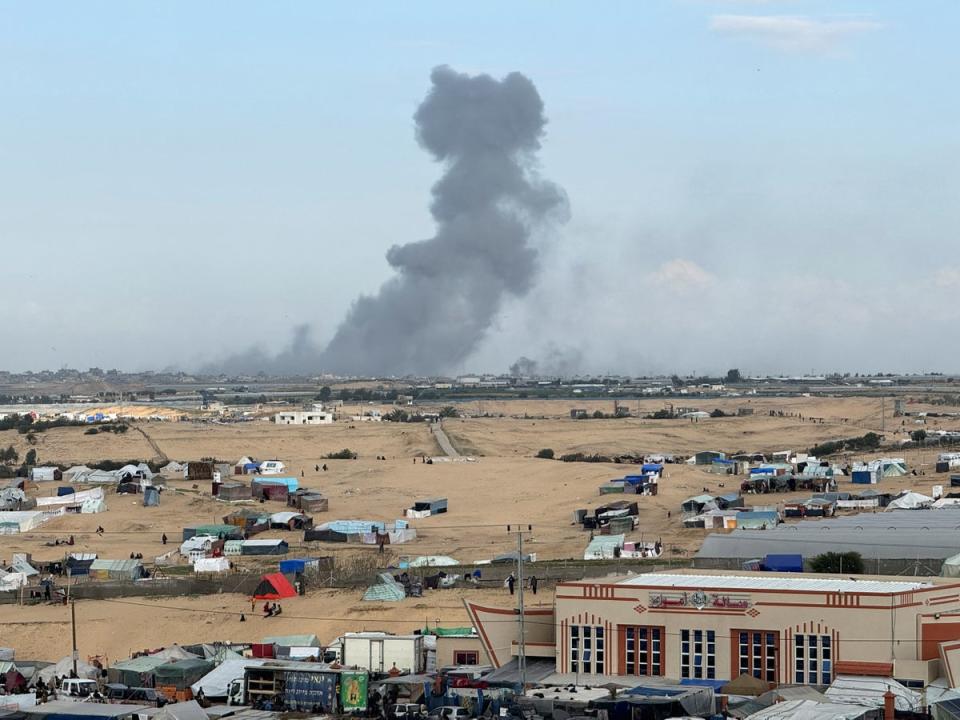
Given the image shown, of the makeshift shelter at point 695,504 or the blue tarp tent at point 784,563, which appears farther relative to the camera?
the makeshift shelter at point 695,504

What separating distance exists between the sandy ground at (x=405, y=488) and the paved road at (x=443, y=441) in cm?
49

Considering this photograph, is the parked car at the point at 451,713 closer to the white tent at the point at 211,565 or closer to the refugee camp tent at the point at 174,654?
the refugee camp tent at the point at 174,654

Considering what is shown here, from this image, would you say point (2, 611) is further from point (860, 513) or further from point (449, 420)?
point (449, 420)

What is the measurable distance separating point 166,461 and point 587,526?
26429mm

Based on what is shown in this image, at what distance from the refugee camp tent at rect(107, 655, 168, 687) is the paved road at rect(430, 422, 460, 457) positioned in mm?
40086

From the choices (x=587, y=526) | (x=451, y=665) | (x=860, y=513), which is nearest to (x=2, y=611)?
(x=451, y=665)

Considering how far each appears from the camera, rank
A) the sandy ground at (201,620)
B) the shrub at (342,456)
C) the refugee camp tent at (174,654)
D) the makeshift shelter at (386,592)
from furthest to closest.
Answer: the shrub at (342,456), the makeshift shelter at (386,592), the sandy ground at (201,620), the refugee camp tent at (174,654)

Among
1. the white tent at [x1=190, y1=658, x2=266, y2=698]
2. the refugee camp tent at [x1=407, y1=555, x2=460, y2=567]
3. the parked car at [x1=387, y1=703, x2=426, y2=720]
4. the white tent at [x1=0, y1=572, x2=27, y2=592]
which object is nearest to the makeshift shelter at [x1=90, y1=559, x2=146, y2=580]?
the white tent at [x1=0, y1=572, x2=27, y2=592]

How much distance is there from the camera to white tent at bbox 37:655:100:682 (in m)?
25.7

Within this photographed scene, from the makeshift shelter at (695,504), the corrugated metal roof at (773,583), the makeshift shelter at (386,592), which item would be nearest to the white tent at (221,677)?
the corrugated metal roof at (773,583)

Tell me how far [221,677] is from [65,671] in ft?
10.9

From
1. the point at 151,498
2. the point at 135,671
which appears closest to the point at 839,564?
the point at 135,671

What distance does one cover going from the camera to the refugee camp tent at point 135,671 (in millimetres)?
24922

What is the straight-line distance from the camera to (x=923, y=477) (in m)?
51.9
